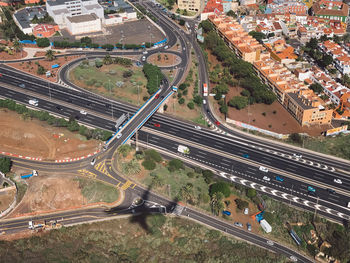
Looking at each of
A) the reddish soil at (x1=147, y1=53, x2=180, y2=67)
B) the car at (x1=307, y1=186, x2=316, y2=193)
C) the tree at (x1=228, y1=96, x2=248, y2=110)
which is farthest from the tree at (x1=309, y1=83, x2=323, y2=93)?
the car at (x1=307, y1=186, x2=316, y2=193)

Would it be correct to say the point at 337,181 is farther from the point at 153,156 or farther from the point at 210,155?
the point at 153,156

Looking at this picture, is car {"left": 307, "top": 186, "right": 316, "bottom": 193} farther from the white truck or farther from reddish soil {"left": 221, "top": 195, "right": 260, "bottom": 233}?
the white truck

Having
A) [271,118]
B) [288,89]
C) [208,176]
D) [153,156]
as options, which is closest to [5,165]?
[153,156]

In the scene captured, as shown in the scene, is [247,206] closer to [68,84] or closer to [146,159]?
[146,159]

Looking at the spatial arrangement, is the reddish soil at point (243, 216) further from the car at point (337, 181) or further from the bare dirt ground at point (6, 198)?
the bare dirt ground at point (6, 198)

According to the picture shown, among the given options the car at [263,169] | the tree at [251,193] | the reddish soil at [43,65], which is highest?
the reddish soil at [43,65]

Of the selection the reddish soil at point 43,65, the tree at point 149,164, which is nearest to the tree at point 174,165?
the tree at point 149,164

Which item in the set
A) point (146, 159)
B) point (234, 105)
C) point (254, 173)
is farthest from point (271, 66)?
point (146, 159)

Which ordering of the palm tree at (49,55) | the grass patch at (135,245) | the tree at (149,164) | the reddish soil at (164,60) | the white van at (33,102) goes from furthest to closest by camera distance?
the reddish soil at (164,60) < the palm tree at (49,55) < the white van at (33,102) < the tree at (149,164) < the grass patch at (135,245)
